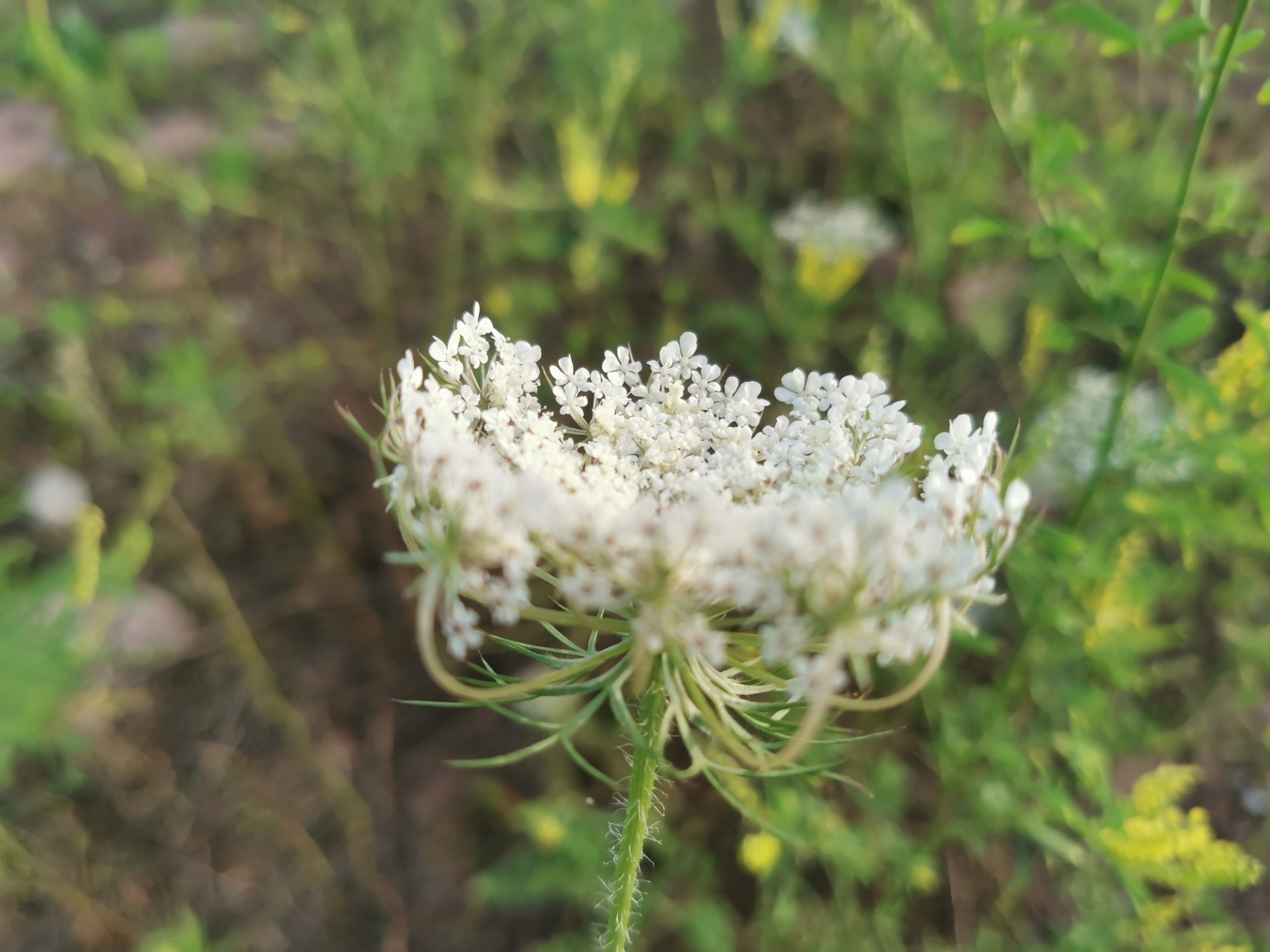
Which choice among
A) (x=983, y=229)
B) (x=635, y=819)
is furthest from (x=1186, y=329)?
(x=635, y=819)

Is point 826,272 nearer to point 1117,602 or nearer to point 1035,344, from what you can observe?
point 1035,344

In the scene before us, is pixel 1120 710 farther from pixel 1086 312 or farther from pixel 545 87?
pixel 545 87

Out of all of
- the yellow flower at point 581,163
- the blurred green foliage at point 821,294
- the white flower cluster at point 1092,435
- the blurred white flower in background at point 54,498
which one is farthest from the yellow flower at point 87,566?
the white flower cluster at point 1092,435

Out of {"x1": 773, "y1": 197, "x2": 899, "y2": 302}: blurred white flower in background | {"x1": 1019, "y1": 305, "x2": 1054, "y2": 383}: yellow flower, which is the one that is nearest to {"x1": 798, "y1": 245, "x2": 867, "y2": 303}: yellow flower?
{"x1": 773, "y1": 197, "x2": 899, "y2": 302}: blurred white flower in background

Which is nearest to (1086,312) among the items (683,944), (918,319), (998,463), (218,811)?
(918,319)

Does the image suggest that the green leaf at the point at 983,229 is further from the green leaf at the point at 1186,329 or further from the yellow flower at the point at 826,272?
the yellow flower at the point at 826,272
